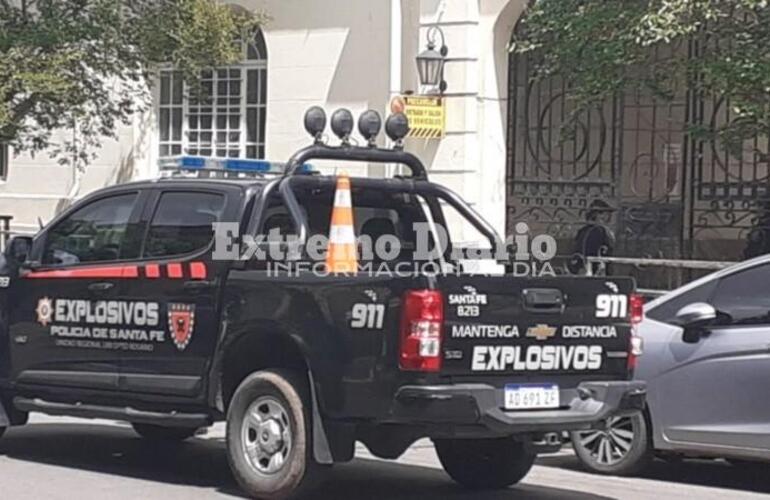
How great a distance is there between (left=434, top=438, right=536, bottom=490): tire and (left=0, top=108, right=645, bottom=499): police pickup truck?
0.04 ft

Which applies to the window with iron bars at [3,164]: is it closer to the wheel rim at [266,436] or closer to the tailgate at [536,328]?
the wheel rim at [266,436]

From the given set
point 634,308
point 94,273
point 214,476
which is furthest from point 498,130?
point 634,308

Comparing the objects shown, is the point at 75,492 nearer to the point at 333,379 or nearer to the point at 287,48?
the point at 333,379

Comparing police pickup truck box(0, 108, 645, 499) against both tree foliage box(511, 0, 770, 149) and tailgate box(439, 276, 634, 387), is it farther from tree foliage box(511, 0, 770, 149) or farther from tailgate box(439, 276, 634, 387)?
tree foliage box(511, 0, 770, 149)

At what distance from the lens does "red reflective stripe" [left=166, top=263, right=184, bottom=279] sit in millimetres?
9250

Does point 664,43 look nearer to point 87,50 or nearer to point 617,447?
point 617,447

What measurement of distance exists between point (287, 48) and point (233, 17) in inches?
54.0

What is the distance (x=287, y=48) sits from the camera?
66.0 feet

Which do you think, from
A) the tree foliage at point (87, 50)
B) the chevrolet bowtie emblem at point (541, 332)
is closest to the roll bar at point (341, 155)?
the chevrolet bowtie emblem at point (541, 332)

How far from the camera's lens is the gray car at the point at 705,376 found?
9461mm

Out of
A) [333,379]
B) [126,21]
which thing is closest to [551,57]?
[126,21]

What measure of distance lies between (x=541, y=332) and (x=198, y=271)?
7.37 feet

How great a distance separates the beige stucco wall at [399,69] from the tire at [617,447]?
28.0 feet

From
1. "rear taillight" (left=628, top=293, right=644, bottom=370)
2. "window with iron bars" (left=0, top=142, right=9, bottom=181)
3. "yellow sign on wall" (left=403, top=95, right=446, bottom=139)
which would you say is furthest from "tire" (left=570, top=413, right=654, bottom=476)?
"window with iron bars" (left=0, top=142, right=9, bottom=181)
